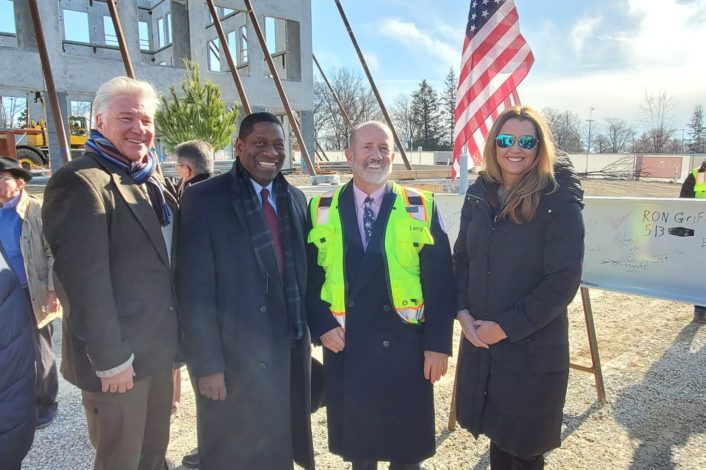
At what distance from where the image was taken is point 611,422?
11.7 ft

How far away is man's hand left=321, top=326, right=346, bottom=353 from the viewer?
255 centimetres

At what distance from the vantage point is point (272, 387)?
2.51 metres

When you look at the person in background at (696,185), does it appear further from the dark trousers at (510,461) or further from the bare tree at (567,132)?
the bare tree at (567,132)

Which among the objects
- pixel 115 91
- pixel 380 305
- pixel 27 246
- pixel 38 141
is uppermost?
pixel 38 141

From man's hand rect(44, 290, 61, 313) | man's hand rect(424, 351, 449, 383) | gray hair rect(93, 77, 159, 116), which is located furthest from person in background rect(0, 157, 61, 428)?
man's hand rect(424, 351, 449, 383)

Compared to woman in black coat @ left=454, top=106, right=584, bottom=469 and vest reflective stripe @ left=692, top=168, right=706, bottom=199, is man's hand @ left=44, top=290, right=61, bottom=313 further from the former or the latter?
vest reflective stripe @ left=692, top=168, right=706, bottom=199

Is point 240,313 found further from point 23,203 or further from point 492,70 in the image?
point 492,70

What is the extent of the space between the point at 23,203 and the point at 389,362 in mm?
3146

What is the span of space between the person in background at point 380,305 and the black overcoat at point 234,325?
0.21 metres

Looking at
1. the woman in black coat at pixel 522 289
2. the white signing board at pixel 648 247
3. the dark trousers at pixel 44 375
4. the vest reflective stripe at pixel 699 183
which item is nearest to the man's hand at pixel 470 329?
the woman in black coat at pixel 522 289

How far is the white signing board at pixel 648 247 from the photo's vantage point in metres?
4.21

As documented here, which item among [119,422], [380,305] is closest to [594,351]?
[380,305]

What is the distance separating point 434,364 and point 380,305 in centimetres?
43

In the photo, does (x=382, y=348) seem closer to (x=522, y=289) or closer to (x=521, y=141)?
(x=522, y=289)
